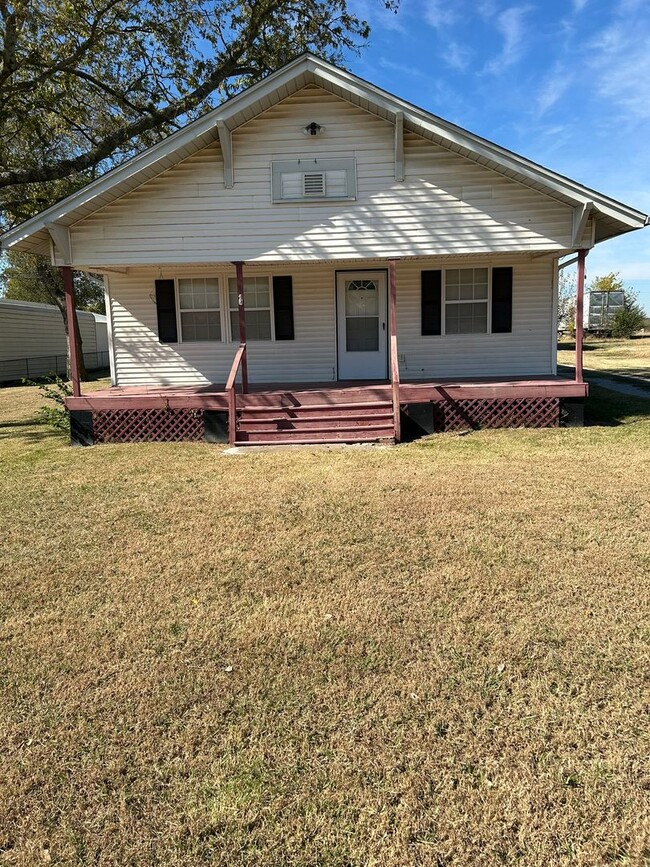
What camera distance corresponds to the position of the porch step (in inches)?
349

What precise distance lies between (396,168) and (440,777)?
885 centimetres

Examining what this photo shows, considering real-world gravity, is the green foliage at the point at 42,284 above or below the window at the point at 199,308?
above

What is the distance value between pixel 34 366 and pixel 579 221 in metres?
24.3

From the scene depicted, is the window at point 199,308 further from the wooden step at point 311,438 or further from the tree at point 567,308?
the tree at point 567,308

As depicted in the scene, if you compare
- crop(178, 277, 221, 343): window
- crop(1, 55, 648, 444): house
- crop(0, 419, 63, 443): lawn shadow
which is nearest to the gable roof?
crop(1, 55, 648, 444): house

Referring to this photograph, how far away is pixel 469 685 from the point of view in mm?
2957

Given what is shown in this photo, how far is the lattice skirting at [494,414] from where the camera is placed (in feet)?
30.8

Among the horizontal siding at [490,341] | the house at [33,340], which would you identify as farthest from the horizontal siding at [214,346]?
the house at [33,340]

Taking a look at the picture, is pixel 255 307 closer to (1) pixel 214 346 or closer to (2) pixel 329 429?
(1) pixel 214 346

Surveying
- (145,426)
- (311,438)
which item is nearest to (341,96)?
(311,438)

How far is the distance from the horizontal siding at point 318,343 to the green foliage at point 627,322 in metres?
31.8

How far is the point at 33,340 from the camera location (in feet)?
86.3

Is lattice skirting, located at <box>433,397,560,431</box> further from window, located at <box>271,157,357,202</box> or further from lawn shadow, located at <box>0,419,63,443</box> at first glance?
lawn shadow, located at <box>0,419,63,443</box>

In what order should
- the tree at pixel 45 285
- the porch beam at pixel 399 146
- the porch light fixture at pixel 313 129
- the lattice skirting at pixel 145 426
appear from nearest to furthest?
the porch beam at pixel 399 146 → the porch light fixture at pixel 313 129 → the lattice skirting at pixel 145 426 → the tree at pixel 45 285
